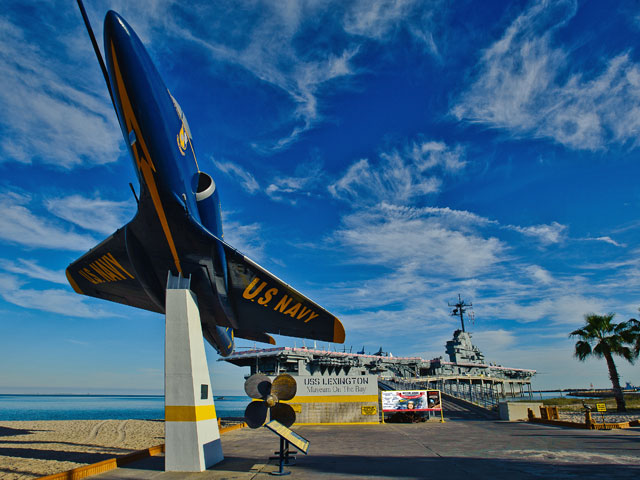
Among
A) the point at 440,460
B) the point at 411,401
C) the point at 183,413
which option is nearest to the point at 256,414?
the point at 183,413

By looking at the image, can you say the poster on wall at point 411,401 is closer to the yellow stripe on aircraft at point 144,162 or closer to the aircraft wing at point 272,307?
the aircraft wing at point 272,307

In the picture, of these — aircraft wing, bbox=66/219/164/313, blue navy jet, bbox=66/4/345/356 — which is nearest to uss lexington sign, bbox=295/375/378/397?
blue navy jet, bbox=66/4/345/356

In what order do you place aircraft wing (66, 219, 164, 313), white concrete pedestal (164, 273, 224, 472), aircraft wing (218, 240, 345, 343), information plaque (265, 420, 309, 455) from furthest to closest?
aircraft wing (66, 219, 164, 313) < aircraft wing (218, 240, 345, 343) < white concrete pedestal (164, 273, 224, 472) < information plaque (265, 420, 309, 455)

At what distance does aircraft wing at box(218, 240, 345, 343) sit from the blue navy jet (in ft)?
0.13

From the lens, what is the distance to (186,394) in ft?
32.8

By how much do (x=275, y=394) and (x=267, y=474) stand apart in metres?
2.28

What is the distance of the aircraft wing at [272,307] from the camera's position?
480 inches

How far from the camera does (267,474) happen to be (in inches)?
356

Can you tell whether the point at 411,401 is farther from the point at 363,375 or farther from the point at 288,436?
the point at 288,436

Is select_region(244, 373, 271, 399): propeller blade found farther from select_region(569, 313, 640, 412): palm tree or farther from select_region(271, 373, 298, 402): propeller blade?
select_region(569, 313, 640, 412): palm tree

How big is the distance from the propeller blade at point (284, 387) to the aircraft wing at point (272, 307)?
2772mm

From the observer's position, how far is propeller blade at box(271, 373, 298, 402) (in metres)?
11.0

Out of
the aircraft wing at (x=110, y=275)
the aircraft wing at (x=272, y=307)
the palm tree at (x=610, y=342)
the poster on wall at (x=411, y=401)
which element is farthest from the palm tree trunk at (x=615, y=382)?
the aircraft wing at (x=110, y=275)

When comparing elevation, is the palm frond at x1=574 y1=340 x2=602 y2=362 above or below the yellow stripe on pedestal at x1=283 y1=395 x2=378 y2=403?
above
